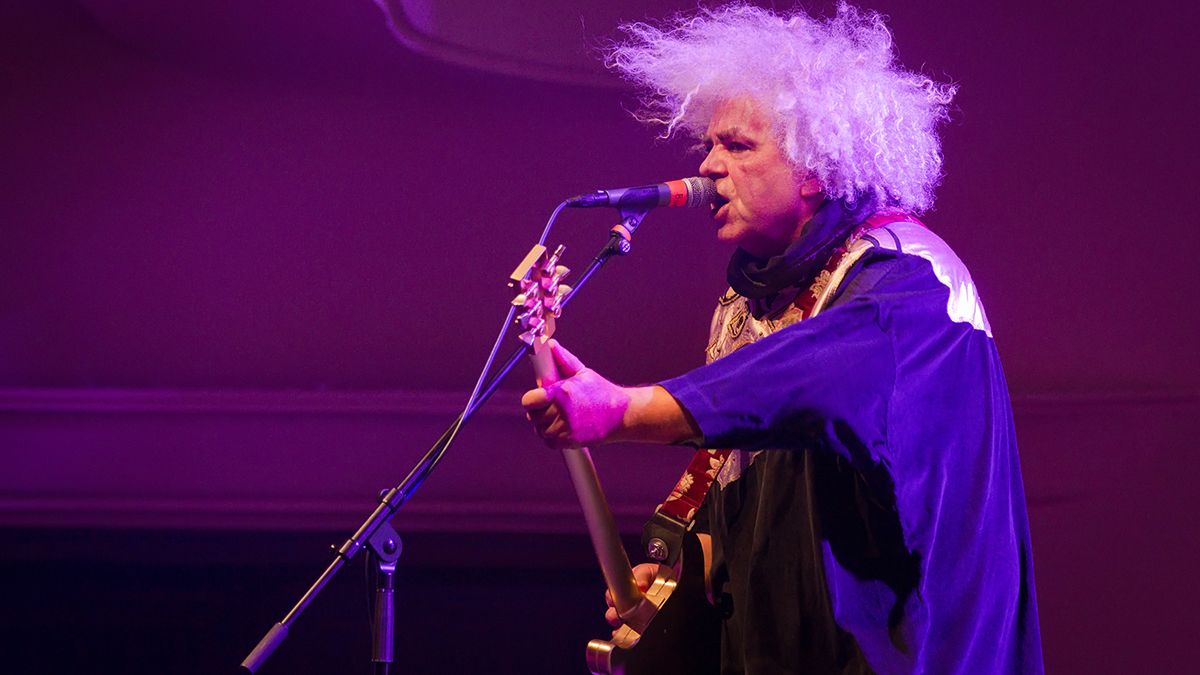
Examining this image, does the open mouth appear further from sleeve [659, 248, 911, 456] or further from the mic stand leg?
the mic stand leg

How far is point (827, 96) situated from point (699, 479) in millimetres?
762

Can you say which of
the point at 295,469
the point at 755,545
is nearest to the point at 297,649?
the point at 295,469

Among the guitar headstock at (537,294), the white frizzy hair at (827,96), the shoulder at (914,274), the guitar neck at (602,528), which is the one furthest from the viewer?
the white frizzy hair at (827,96)

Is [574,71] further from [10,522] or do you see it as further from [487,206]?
[10,522]

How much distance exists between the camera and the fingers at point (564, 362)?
5.70ft

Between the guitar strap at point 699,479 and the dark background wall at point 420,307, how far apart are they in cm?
128

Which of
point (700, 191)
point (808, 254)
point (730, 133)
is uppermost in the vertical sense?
point (730, 133)

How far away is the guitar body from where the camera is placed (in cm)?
206

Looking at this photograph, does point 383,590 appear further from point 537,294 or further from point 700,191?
point 700,191

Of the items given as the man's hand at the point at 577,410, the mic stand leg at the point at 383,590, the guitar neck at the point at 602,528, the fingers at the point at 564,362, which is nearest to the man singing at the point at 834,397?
the man's hand at the point at 577,410

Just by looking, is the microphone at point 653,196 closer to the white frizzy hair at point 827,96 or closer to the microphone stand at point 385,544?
the microphone stand at point 385,544

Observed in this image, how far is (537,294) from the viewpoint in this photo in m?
1.74

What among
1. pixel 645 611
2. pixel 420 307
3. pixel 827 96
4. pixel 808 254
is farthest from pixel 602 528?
pixel 420 307

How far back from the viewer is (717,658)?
7.34 ft
